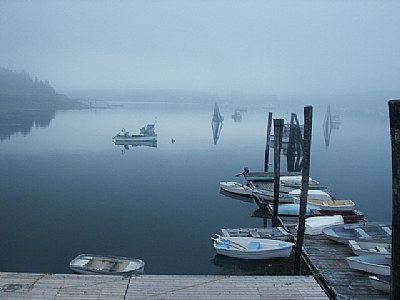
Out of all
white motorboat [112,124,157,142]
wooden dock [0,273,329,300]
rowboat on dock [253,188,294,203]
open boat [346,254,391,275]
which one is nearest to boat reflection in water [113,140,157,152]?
white motorboat [112,124,157,142]

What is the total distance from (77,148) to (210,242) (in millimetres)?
38413

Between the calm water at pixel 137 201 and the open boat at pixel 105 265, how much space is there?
160 centimetres

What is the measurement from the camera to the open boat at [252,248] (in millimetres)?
15438

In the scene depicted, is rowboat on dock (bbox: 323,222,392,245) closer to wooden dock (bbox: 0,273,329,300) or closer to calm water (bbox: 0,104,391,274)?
calm water (bbox: 0,104,391,274)

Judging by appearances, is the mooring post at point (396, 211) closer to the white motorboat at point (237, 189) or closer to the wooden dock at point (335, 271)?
the wooden dock at point (335, 271)

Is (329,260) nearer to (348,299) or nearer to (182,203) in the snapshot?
(348,299)

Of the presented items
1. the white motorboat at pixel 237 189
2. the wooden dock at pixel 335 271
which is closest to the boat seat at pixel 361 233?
the wooden dock at pixel 335 271

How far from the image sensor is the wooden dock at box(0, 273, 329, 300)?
9.98 meters

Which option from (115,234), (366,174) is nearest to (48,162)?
(115,234)

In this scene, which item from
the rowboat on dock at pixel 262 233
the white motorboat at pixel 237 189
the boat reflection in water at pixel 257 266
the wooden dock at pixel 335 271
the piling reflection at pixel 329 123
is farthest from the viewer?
the piling reflection at pixel 329 123

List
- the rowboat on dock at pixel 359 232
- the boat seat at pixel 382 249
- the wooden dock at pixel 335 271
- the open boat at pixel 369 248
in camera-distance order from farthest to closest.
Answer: the rowboat on dock at pixel 359 232 < the open boat at pixel 369 248 < the boat seat at pixel 382 249 < the wooden dock at pixel 335 271

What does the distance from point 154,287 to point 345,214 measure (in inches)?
540

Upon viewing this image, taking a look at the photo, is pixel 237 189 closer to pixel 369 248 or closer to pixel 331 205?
pixel 331 205

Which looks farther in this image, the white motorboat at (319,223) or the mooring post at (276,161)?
the mooring post at (276,161)
